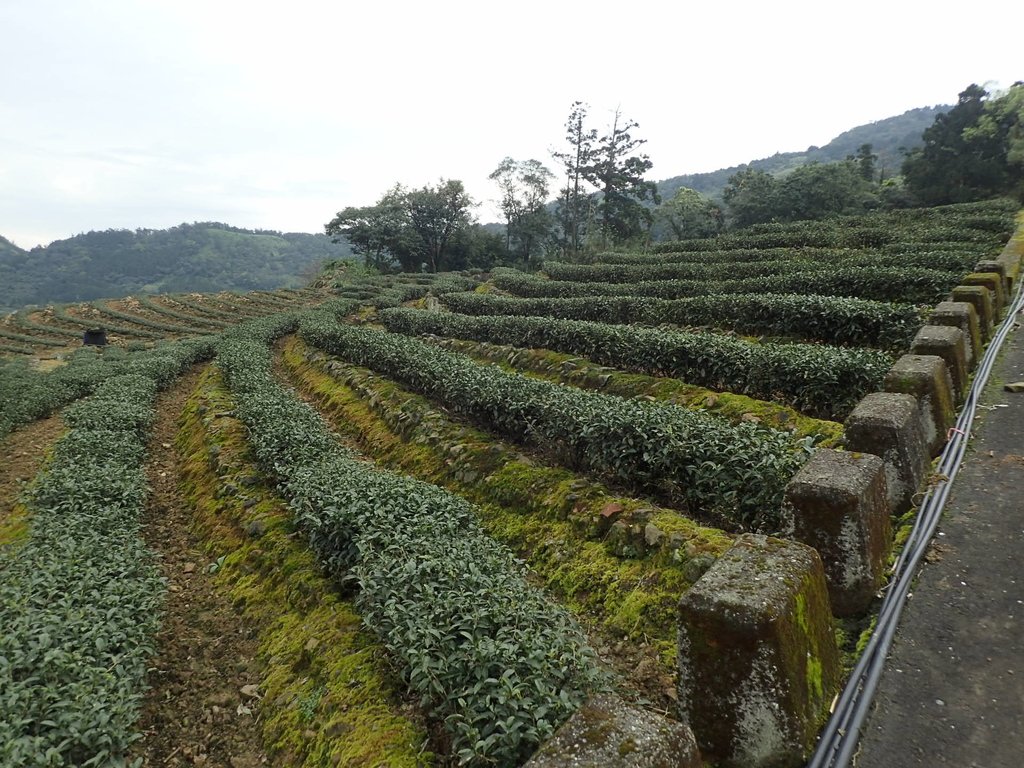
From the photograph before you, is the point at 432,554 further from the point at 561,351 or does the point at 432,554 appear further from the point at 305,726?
the point at 561,351

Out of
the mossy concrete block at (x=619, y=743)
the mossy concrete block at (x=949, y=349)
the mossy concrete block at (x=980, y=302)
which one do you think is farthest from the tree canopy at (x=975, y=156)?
the mossy concrete block at (x=619, y=743)

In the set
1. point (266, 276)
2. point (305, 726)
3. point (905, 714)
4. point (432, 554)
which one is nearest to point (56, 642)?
point (305, 726)

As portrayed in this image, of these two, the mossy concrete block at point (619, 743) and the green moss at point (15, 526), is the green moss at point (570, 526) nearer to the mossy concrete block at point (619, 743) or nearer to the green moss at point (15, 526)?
the mossy concrete block at point (619, 743)

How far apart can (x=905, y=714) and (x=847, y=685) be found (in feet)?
1.12

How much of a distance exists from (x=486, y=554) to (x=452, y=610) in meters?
1.27

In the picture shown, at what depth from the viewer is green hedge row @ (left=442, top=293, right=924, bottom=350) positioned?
1088 cm

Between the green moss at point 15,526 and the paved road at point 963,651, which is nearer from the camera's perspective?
the paved road at point 963,651

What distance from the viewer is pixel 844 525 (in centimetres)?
398

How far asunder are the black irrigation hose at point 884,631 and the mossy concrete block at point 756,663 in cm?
11

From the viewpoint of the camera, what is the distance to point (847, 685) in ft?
11.0

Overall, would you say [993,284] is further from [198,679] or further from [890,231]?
[890,231]

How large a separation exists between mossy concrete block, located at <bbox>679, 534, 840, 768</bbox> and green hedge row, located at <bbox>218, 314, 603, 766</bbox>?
81 cm

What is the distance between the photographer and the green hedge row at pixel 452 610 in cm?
346

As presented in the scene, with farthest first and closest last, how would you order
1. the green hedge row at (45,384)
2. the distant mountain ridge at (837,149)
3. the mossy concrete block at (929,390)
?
the distant mountain ridge at (837,149) < the green hedge row at (45,384) < the mossy concrete block at (929,390)
